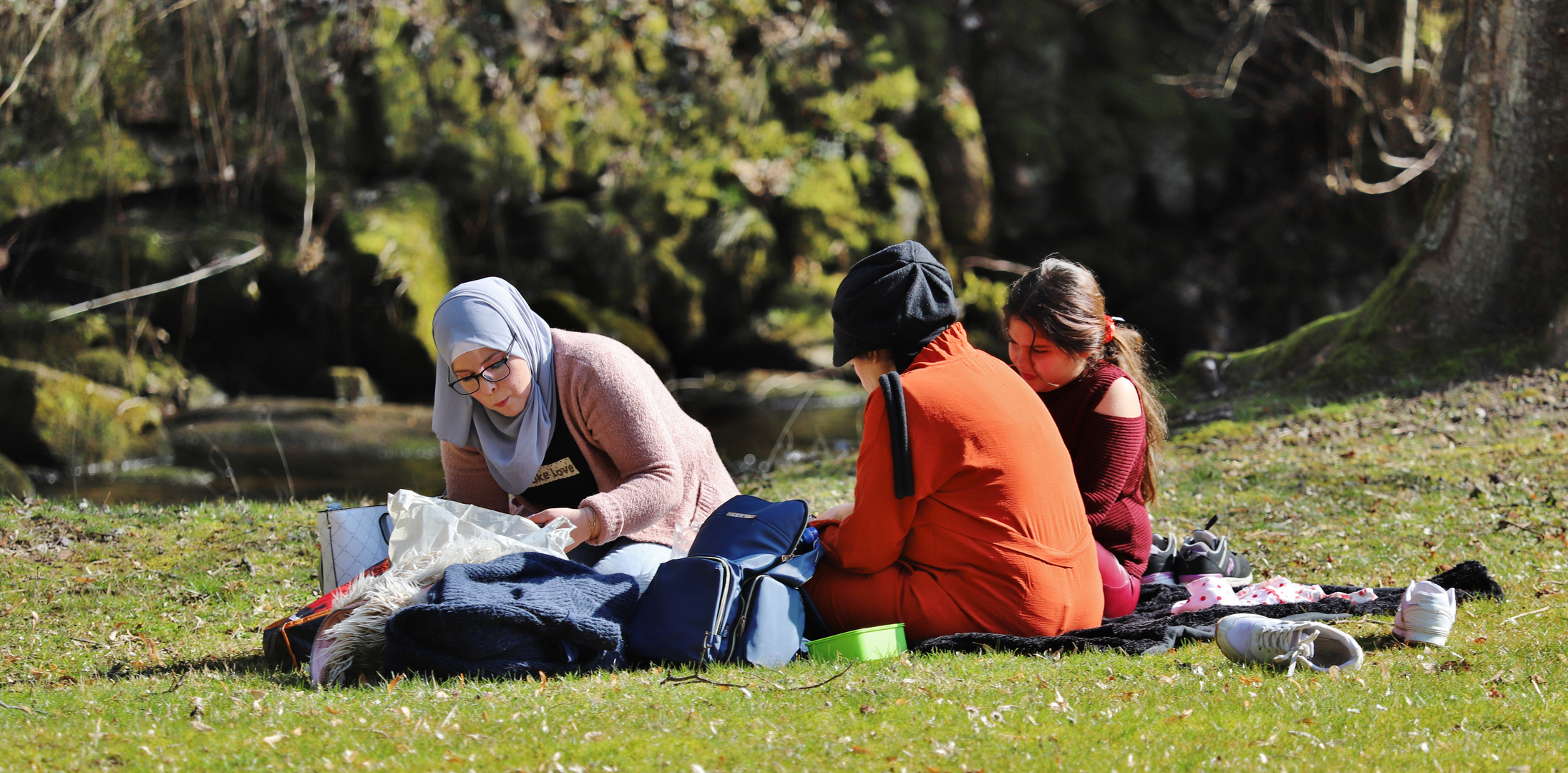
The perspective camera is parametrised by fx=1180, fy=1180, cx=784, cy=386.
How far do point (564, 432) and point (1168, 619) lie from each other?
2.45 meters

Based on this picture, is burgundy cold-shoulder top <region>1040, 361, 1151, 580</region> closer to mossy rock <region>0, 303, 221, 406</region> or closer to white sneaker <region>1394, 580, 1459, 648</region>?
white sneaker <region>1394, 580, 1459, 648</region>

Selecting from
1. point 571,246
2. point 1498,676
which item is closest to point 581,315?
point 571,246

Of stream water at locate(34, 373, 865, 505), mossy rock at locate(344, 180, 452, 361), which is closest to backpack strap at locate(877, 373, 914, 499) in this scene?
stream water at locate(34, 373, 865, 505)

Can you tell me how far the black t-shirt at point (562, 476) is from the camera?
15.5ft

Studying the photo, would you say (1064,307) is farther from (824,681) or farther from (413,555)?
(413,555)

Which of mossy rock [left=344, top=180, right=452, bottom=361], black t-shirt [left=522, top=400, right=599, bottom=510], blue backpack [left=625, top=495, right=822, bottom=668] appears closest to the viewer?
blue backpack [left=625, top=495, right=822, bottom=668]

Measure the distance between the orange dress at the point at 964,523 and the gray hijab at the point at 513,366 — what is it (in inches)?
48.7

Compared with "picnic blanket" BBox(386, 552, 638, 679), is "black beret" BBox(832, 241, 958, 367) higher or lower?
higher

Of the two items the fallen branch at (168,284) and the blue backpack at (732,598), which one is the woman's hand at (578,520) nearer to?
the blue backpack at (732,598)

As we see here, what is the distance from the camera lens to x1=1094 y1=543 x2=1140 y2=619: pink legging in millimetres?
4586

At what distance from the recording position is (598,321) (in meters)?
15.4

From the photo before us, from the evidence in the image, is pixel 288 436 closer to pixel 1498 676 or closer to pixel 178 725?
pixel 178 725

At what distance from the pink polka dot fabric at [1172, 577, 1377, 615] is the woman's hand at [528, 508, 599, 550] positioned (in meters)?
2.31

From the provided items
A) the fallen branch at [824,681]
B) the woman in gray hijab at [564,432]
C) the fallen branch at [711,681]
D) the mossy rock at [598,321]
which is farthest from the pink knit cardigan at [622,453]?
the mossy rock at [598,321]
